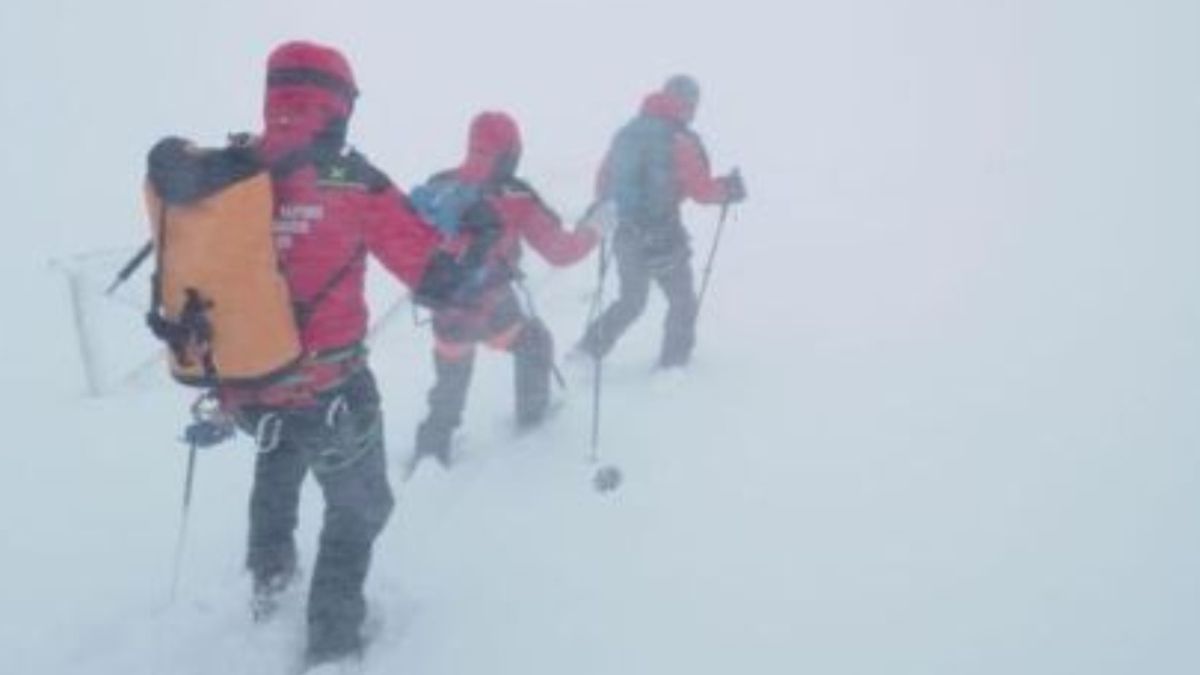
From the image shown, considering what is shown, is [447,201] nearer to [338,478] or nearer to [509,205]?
[509,205]

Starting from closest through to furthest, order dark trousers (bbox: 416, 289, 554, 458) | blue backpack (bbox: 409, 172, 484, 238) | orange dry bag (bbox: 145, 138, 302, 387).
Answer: orange dry bag (bbox: 145, 138, 302, 387) < blue backpack (bbox: 409, 172, 484, 238) < dark trousers (bbox: 416, 289, 554, 458)

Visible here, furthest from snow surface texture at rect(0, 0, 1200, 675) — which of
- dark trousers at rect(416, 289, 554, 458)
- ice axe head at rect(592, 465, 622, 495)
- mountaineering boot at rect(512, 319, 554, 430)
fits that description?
dark trousers at rect(416, 289, 554, 458)

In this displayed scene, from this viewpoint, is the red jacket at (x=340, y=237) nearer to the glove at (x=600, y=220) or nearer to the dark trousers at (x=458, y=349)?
the dark trousers at (x=458, y=349)

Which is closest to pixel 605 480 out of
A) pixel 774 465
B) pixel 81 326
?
pixel 774 465

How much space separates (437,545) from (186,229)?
284 cm

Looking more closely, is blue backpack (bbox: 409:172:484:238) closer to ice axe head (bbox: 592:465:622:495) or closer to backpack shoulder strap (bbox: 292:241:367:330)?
ice axe head (bbox: 592:465:622:495)

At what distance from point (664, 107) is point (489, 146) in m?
1.94

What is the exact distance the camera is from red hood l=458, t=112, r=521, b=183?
286 inches

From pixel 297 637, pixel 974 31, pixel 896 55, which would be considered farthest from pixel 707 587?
pixel 974 31

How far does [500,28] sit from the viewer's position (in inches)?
1331

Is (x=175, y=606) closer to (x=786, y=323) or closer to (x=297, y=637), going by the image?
(x=297, y=637)

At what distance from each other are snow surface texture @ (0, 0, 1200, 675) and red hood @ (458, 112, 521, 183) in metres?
1.96

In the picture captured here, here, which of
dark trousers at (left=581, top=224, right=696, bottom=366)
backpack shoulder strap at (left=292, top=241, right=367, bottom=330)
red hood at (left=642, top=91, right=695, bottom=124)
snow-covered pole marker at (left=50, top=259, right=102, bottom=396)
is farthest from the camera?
dark trousers at (left=581, top=224, right=696, bottom=366)

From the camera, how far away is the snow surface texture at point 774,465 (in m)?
5.92
